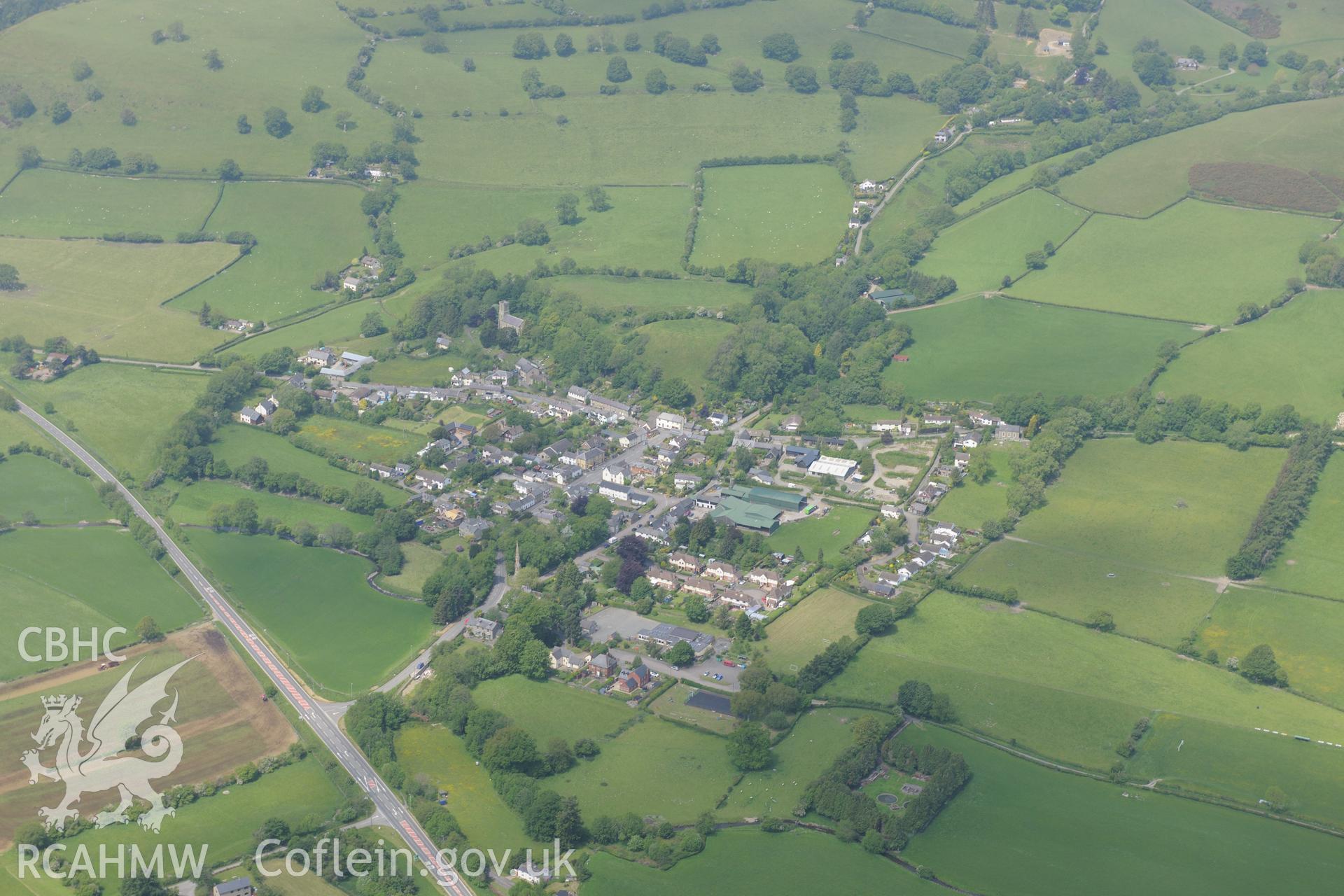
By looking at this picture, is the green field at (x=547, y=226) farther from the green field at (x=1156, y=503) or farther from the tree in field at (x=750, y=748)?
the tree in field at (x=750, y=748)


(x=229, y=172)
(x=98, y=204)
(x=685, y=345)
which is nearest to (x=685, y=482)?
(x=685, y=345)

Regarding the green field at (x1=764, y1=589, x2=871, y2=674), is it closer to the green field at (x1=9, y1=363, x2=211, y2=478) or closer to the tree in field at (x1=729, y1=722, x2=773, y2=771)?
the tree in field at (x1=729, y1=722, x2=773, y2=771)

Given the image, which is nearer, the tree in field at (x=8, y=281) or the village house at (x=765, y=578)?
the village house at (x=765, y=578)

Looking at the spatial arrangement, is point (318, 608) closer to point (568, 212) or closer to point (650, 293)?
point (650, 293)

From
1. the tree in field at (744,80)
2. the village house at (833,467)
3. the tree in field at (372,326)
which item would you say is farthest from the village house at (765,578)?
the tree in field at (744,80)

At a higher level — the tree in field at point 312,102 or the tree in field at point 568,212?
the tree in field at point 312,102
